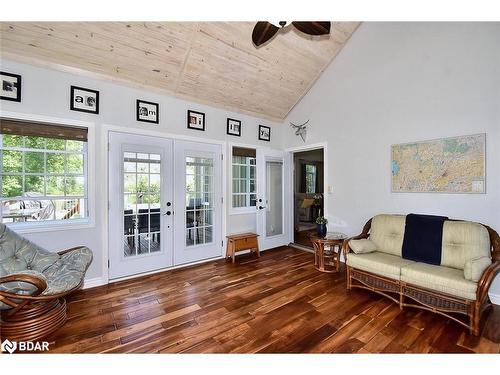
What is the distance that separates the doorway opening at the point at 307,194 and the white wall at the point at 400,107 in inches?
40.1

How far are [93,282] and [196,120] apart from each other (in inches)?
107

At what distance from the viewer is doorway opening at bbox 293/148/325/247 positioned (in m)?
5.21

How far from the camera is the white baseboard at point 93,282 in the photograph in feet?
9.44

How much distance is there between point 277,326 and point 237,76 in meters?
3.41

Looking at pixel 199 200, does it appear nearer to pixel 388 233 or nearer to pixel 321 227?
pixel 321 227

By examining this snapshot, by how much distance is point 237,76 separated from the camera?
3.61m

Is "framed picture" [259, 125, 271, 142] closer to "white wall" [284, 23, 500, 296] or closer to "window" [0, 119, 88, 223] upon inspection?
"white wall" [284, 23, 500, 296]

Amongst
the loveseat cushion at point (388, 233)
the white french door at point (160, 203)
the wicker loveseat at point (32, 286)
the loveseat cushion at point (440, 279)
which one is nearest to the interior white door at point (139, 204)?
the white french door at point (160, 203)

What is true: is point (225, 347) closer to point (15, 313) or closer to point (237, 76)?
point (15, 313)

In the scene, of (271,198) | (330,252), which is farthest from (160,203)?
(330,252)

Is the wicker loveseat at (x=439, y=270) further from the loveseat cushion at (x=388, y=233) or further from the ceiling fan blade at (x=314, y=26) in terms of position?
the ceiling fan blade at (x=314, y=26)

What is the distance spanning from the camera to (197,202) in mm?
3846
